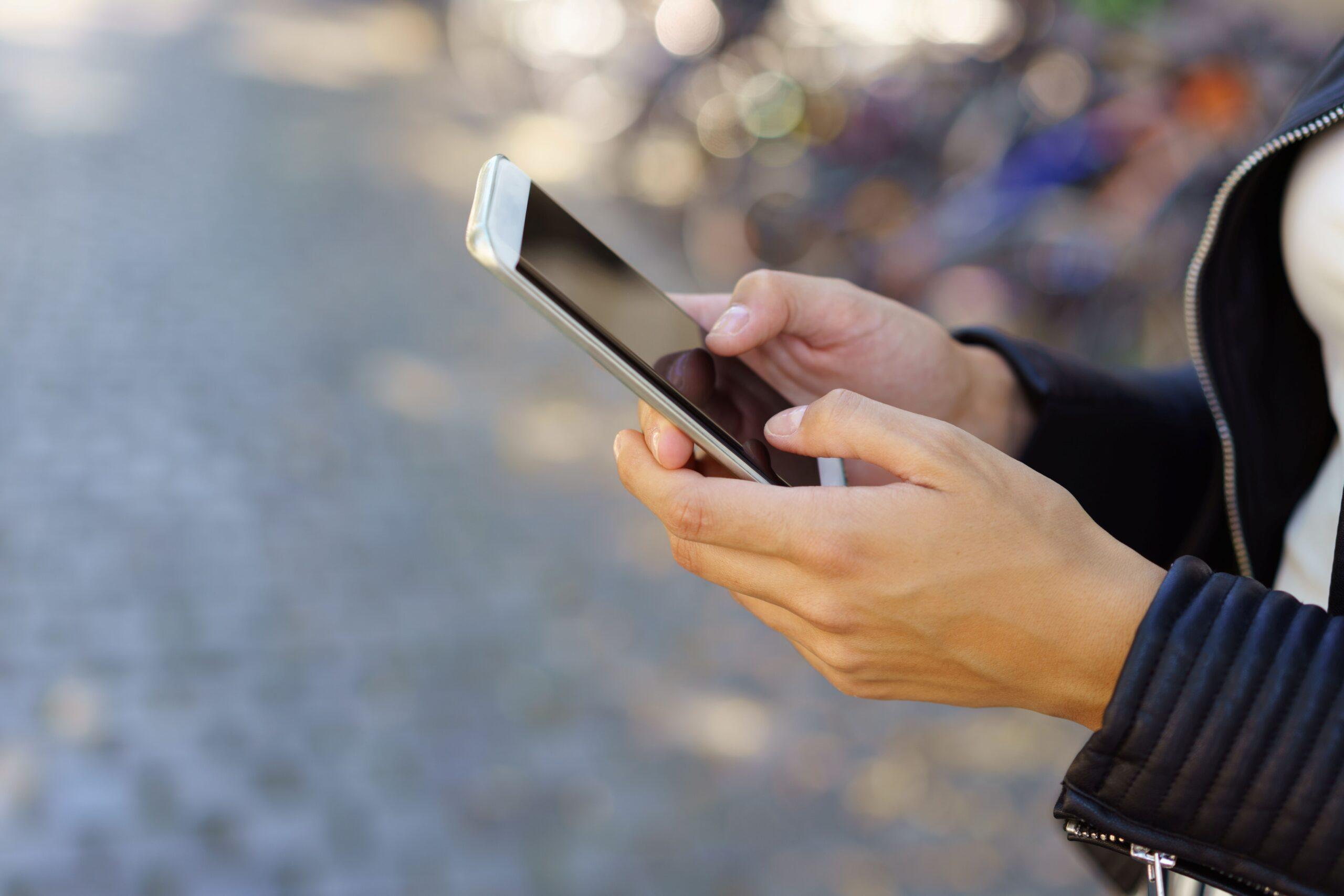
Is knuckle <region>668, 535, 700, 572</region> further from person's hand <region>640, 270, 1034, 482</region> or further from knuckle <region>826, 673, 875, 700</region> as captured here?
person's hand <region>640, 270, 1034, 482</region>

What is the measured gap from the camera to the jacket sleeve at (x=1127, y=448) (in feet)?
5.54

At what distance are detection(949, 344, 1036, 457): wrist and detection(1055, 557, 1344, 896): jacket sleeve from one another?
0.71 m

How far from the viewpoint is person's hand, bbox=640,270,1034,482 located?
1762mm

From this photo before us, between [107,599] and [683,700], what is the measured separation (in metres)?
1.90

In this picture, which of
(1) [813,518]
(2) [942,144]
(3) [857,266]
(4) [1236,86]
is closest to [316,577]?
(1) [813,518]

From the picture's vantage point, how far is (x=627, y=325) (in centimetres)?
145

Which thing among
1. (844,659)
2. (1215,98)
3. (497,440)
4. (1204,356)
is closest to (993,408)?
(1204,356)

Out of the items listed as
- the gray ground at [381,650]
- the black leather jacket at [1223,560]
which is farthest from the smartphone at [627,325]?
the gray ground at [381,650]

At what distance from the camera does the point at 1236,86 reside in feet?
14.3

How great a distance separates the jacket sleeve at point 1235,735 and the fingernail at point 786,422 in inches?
17.9

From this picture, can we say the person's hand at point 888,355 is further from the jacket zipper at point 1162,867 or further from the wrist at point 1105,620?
the jacket zipper at point 1162,867

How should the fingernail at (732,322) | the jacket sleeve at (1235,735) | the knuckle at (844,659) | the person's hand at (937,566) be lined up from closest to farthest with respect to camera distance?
the jacket sleeve at (1235,735), the person's hand at (937,566), the knuckle at (844,659), the fingernail at (732,322)

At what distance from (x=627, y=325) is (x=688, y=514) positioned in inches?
12.7

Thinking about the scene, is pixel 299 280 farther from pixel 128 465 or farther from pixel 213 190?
pixel 128 465
